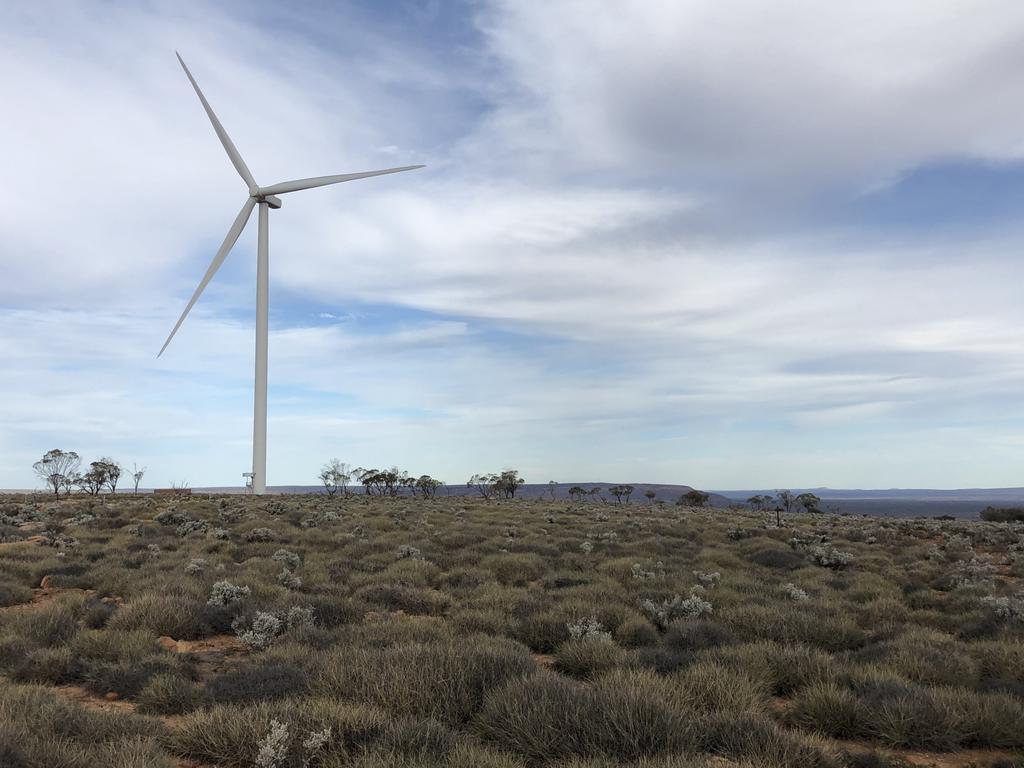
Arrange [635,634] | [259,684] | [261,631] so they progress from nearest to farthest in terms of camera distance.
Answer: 1. [259,684]
2. [261,631]
3. [635,634]

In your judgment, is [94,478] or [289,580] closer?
[289,580]

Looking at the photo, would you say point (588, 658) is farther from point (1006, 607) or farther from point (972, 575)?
point (972, 575)

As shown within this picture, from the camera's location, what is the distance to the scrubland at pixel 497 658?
627 cm

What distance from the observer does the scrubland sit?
6.27 meters

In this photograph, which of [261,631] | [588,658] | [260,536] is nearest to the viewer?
[588,658]

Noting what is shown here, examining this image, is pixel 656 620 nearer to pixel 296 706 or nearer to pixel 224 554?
pixel 296 706

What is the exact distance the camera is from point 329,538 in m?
23.7

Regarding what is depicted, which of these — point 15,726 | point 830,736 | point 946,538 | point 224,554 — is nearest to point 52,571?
point 224,554

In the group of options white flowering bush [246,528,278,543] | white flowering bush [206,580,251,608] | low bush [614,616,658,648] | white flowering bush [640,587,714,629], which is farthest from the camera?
white flowering bush [246,528,278,543]

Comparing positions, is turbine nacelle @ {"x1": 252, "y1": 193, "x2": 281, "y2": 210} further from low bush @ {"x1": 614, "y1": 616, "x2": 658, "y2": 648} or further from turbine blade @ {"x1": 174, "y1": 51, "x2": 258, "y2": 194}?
low bush @ {"x1": 614, "y1": 616, "x2": 658, "y2": 648}

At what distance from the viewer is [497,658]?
845 centimetres

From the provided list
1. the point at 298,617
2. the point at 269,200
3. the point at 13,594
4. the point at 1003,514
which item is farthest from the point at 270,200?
the point at 1003,514

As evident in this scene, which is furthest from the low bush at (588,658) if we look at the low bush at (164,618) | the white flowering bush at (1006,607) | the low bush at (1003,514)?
the low bush at (1003,514)

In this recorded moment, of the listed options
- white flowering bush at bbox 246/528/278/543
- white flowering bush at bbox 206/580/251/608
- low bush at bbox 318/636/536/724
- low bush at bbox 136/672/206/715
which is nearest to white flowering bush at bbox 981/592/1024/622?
low bush at bbox 318/636/536/724
